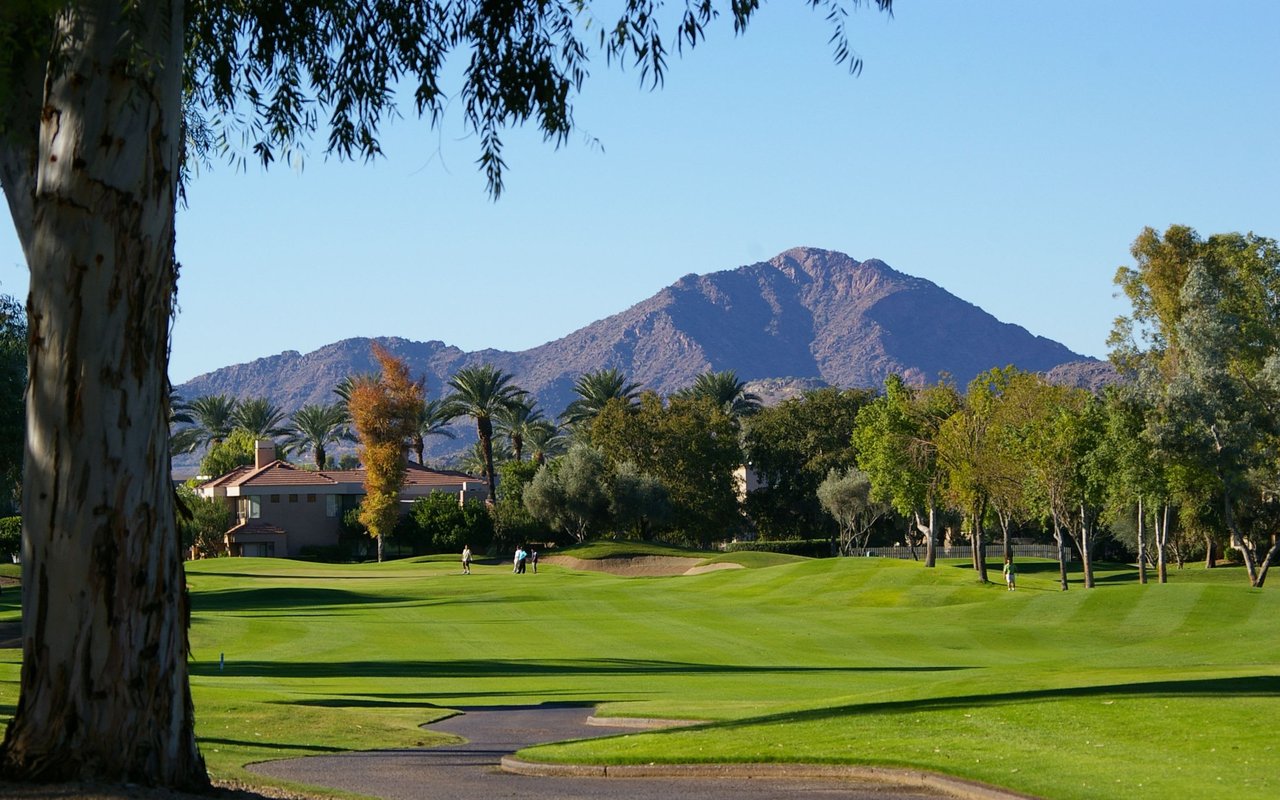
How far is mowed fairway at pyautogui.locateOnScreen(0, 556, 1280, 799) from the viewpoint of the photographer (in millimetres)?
15312

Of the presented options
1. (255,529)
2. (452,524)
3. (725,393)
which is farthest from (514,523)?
(725,393)

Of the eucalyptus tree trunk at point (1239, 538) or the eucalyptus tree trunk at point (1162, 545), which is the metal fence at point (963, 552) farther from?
the eucalyptus tree trunk at point (1239, 538)

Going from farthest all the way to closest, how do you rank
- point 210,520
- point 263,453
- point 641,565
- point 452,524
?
1. point 263,453
2. point 210,520
3. point 452,524
4. point 641,565

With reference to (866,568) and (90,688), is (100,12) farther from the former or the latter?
(866,568)

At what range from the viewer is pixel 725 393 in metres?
111

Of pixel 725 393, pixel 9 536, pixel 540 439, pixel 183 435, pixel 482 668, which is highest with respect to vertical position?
pixel 725 393

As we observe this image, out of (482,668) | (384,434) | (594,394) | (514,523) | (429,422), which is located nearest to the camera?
(482,668)

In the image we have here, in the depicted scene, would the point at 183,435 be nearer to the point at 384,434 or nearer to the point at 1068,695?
the point at 384,434

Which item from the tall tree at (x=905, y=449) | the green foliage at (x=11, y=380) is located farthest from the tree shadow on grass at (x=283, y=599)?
the tall tree at (x=905, y=449)

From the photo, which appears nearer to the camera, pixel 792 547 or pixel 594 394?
pixel 792 547

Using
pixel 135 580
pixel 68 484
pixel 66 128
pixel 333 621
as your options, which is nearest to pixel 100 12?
pixel 66 128

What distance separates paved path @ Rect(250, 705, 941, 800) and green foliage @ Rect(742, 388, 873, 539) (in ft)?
286

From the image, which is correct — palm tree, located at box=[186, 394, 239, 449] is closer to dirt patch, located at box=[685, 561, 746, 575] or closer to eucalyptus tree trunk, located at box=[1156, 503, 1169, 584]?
dirt patch, located at box=[685, 561, 746, 575]

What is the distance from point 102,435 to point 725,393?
10231 cm
